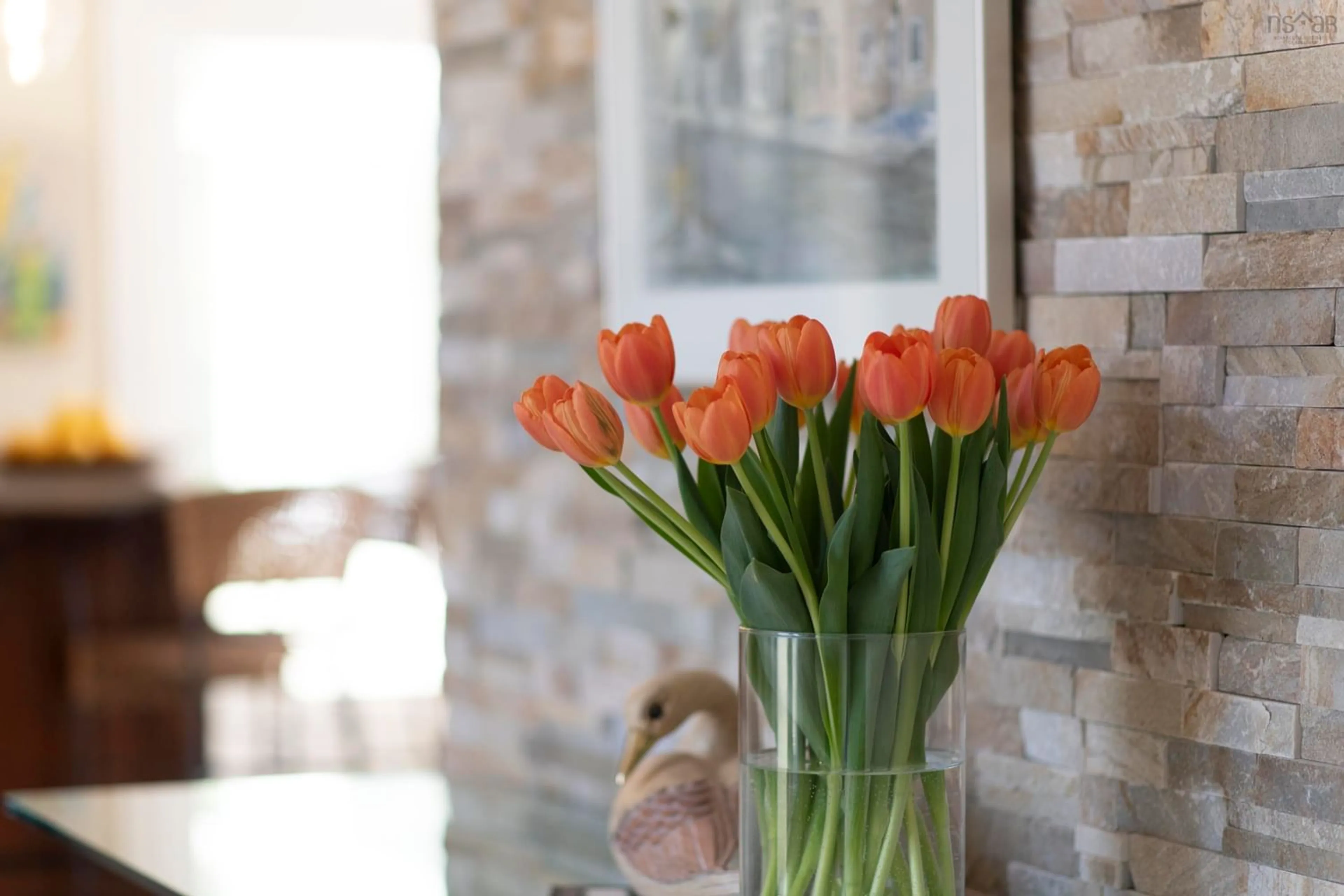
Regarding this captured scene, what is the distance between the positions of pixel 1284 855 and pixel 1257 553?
170 mm

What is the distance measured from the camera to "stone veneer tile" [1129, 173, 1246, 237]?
92 centimetres

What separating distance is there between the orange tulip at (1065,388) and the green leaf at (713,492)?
187 millimetres

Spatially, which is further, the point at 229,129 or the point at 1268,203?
the point at 229,129

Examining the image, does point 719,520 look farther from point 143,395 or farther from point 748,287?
point 143,395

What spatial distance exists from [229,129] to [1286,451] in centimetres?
539

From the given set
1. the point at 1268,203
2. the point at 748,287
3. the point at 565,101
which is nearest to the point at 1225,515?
the point at 1268,203

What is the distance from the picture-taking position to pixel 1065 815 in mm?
Result: 1053

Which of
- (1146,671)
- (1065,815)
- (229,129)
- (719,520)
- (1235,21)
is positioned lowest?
(1065,815)

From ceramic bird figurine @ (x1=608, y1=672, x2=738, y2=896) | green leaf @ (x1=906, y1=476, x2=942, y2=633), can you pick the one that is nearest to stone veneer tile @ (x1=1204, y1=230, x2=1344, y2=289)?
green leaf @ (x1=906, y1=476, x2=942, y2=633)

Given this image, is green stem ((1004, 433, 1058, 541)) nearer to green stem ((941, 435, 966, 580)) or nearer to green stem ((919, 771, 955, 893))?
green stem ((941, 435, 966, 580))

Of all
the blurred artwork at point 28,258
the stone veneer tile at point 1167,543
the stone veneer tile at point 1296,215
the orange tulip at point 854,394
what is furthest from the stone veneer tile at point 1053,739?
the blurred artwork at point 28,258

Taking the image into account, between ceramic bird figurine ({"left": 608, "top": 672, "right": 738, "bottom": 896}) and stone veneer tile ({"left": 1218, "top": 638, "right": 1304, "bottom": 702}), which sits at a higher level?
stone veneer tile ({"left": 1218, "top": 638, "right": 1304, "bottom": 702})

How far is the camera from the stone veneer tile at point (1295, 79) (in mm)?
856

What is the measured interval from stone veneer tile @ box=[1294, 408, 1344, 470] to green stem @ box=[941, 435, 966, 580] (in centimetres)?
18
